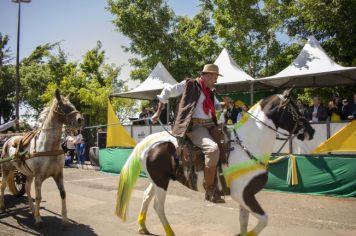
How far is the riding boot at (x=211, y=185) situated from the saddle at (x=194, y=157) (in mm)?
129

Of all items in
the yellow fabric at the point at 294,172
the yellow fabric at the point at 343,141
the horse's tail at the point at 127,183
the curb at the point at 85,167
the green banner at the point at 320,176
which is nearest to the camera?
the horse's tail at the point at 127,183

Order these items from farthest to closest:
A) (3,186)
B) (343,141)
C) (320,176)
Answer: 1. (320,176)
2. (343,141)
3. (3,186)

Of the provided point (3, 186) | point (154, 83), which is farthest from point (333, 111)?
point (3, 186)

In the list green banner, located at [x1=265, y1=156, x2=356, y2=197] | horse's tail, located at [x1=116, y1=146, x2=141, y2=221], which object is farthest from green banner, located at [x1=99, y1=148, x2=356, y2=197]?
horse's tail, located at [x1=116, y1=146, x2=141, y2=221]

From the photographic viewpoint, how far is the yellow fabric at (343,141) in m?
9.19

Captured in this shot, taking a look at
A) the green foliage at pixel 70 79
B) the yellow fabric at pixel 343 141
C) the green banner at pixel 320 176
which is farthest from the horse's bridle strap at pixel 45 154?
the green foliage at pixel 70 79

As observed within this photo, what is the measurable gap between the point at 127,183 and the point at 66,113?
6.51 ft

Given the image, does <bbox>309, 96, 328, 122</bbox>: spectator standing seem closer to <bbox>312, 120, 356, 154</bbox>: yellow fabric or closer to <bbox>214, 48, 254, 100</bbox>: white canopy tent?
<bbox>312, 120, 356, 154</bbox>: yellow fabric

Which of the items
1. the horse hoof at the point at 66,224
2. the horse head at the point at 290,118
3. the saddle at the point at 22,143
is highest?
the horse head at the point at 290,118

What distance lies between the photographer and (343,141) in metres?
9.31

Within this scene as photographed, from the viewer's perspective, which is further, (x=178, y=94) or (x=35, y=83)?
(x=35, y=83)

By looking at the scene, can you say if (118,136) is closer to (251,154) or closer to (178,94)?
(178,94)

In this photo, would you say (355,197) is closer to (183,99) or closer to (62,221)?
(183,99)

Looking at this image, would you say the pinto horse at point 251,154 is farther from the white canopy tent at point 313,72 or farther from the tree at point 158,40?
the tree at point 158,40
